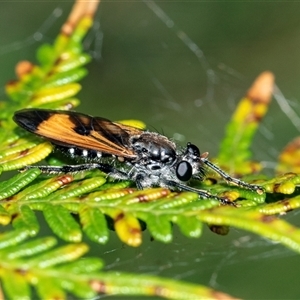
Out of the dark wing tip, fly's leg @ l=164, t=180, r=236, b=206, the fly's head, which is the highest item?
the fly's head

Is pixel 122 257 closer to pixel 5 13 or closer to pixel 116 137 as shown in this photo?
pixel 116 137

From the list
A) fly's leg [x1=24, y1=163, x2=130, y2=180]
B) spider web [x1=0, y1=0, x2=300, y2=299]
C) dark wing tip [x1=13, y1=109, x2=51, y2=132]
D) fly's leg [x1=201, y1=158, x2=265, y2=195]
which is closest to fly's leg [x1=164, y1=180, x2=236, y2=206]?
fly's leg [x1=201, y1=158, x2=265, y2=195]

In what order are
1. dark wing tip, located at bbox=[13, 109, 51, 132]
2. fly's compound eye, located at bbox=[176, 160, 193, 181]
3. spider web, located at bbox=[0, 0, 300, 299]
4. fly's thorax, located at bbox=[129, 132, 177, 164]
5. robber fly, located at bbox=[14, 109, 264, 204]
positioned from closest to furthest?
1. dark wing tip, located at bbox=[13, 109, 51, 132]
2. robber fly, located at bbox=[14, 109, 264, 204]
3. fly's compound eye, located at bbox=[176, 160, 193, 181]
4. fly's thorax, located at bbox=[129, 132, 177, 164]
5. spider web, located at bbox=[0, 0, 300, 299]

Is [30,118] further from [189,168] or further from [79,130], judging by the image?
[189,168]

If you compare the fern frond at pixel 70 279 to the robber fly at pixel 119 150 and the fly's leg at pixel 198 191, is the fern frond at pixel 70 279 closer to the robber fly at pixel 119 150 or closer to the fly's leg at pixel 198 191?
the fly's leg at pixel 198 191

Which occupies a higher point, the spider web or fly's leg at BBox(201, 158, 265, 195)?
the spider web

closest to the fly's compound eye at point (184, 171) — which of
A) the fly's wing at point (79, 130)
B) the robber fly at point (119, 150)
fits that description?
the robber fly at point (119, 150)

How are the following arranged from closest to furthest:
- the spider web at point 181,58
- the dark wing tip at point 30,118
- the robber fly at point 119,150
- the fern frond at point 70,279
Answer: the fern frond at point 70,279, the dark wing tip at point 30,118, the robber fly at point 119,150, the spider web at point 181,58

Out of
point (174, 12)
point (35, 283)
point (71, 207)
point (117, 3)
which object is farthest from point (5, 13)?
point (35, 283)

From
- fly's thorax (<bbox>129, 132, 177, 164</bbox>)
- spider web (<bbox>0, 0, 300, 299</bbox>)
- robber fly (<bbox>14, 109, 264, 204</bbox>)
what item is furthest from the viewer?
spider web (<bbox>0, 0, 300, 299</bbox>)

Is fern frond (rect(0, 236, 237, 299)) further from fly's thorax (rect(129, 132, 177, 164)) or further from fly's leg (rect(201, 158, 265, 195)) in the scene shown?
fly's thorax (rect(129, 132, 177, 164))
